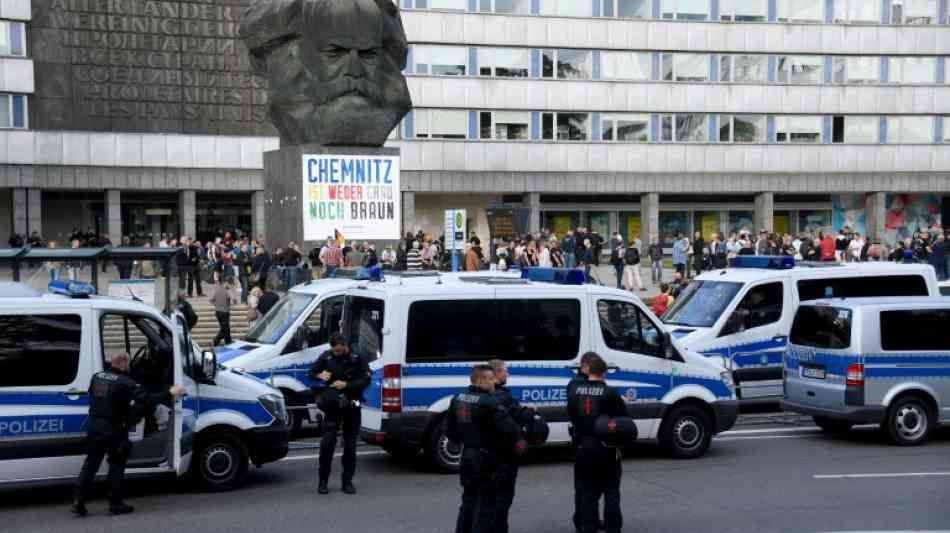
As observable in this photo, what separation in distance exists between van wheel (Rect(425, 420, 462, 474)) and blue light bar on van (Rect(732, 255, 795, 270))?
7073 millimetres

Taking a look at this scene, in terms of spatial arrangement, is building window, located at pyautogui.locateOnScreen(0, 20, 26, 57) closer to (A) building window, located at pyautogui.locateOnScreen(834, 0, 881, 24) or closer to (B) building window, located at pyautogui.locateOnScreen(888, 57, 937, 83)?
(A) building window, located at pyautogui.locateOnScreen(834, 0, 881, 24)

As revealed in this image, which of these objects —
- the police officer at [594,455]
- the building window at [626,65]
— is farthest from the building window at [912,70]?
the police officer at [594,455]

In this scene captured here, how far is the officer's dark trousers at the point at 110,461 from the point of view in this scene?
1057 cm

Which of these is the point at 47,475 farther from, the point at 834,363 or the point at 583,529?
the point at 834,363

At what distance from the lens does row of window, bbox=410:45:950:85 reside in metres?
50.7

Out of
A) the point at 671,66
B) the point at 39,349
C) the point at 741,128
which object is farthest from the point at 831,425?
the point at 741,128

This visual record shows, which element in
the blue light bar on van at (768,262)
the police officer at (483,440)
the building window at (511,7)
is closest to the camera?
the police officer at (483,440)

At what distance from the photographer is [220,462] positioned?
467 inches

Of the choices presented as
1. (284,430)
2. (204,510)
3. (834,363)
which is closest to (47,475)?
(204,510)

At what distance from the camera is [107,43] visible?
4750cm

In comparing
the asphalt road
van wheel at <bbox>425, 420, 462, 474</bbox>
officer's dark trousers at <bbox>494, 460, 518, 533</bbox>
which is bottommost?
the asphalt road

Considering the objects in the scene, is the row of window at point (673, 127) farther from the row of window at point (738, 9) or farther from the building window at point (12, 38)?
the building window at point (12, 38)

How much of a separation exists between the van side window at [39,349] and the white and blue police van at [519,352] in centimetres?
317

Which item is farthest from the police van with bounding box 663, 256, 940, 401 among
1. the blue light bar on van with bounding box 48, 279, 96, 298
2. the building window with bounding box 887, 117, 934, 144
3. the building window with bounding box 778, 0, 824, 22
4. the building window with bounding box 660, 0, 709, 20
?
the building window with bounding box 887, 117, 934, 144
